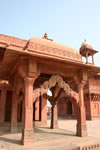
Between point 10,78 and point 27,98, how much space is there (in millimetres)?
3461

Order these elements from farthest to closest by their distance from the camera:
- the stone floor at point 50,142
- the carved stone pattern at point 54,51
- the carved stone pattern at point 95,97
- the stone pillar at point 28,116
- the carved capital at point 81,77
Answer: the carved stone pattern at point 95,97, the carved capital at point 81,77, the carved stone pattern at point 54,51, the stone pillar at point 28,116, the stone floor at point 50,142

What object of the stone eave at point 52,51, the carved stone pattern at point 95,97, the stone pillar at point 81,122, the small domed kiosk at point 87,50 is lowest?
the stone pillar at point 81,122

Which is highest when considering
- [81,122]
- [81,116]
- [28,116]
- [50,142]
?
[28,116]

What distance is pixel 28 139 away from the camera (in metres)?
4.49

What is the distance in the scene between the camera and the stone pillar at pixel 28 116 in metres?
4.49

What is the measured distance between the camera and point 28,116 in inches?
186

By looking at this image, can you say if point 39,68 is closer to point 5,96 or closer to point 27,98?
point 27,98

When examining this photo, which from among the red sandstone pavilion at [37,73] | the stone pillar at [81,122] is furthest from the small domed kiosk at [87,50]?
the stone pillar at [81,122]

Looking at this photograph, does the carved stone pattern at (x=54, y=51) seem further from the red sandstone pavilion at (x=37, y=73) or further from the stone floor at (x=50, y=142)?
the stone floor at (x=50, y=142)

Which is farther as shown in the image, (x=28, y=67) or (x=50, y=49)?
(x=50, y=49)

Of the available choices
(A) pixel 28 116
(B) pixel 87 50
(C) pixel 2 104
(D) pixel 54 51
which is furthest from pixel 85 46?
(A) pixel 28 116

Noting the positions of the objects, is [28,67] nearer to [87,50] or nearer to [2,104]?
[2,104]

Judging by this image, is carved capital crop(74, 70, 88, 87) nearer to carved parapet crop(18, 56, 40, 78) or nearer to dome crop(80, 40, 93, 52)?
carved parapet crop(18, 56, 40, 78)

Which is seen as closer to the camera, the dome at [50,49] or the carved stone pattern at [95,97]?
the dome at [50,49]
